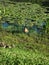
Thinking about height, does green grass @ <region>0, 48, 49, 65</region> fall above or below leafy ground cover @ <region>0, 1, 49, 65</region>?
above

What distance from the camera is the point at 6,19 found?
15484 mm

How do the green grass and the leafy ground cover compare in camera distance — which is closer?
the green grass

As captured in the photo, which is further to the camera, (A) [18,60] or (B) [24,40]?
(B) [24,40]

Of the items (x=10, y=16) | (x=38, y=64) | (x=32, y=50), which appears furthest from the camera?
(x=10, y=16)

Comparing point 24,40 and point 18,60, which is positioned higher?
point 18,60

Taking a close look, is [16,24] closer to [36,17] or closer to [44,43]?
[36,17]

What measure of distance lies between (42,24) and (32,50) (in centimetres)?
448

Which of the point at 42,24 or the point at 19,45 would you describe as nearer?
the point at 19,45

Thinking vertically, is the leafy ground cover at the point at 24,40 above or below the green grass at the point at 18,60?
below

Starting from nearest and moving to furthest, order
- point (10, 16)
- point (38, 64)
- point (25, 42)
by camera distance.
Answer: point (38, 64) → point (25, 42) → point (10, 16)

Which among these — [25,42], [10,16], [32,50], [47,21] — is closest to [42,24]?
[47,21]

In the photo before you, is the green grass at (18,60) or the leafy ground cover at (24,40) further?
the leafy ground cover at (24,40)

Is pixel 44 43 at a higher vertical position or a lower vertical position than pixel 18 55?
lower

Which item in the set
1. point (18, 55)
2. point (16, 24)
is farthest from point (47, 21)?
point (18, 55)
